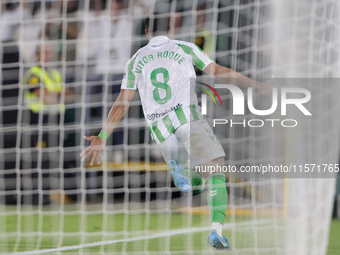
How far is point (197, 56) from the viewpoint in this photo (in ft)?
9.71

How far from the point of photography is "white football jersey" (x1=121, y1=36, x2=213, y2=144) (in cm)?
295

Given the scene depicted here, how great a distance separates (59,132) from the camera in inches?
213

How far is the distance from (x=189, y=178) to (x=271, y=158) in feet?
2.01

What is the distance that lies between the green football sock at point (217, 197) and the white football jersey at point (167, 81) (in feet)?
1.37

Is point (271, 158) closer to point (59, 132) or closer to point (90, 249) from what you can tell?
point (90, 249)

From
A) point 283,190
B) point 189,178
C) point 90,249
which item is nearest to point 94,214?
point 90,249

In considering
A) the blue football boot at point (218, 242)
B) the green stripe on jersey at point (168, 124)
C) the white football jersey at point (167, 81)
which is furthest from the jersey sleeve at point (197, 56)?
the blue football boot at point (218, 242)

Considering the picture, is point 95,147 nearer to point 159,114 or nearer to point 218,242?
point 159,114

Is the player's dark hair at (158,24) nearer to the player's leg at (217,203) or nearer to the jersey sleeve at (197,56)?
the jersey sleeve at (197,56)

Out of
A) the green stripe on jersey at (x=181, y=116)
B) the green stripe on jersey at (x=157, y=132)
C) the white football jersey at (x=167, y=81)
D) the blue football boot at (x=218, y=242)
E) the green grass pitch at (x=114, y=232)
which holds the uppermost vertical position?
the white football jersey at (x=167, y=81)

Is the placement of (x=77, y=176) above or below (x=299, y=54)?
below

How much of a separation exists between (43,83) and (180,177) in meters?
2.78

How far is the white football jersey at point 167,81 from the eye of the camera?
2.95m

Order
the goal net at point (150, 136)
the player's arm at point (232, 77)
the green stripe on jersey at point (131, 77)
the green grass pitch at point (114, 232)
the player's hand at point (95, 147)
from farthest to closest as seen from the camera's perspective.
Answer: the green grass pitch at point (114, 232)
the green stripe on jersey at point (131, 77)
the player's hand at point (95, 147)
the player's arm at point (232, 77)
the goal net at point (150, 136)
